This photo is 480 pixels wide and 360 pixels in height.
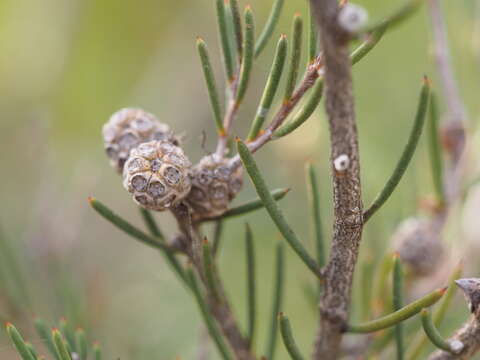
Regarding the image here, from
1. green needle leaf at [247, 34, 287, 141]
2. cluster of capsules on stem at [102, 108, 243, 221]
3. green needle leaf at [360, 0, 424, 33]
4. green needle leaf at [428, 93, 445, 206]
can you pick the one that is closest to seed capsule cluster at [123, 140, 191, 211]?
cluster of capsules on stem at [102, 108, 243, 221]

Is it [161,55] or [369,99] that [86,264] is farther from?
[369,99]

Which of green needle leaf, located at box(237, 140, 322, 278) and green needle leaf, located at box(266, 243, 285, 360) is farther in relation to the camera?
green needle leaf, located at box(266, 243, 285, 360)

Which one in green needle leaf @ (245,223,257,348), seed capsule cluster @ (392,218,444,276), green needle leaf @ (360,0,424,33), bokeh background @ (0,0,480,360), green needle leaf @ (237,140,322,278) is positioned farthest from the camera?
bokeh background @ (0,0,480,360)

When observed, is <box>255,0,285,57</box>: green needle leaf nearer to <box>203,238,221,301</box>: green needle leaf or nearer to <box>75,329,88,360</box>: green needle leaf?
<box>203,238,221,301</box>: green needle leaf

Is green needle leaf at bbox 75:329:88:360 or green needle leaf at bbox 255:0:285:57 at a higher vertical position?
green needle leaf at bbox 255:0:285:57

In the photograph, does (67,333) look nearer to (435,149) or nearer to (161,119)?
(435,149)

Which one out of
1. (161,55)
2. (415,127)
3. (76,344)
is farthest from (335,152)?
(161,55)

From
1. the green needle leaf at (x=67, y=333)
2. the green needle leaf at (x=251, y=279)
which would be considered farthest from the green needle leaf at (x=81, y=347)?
the green needle leaf at (x=251, y=279)
